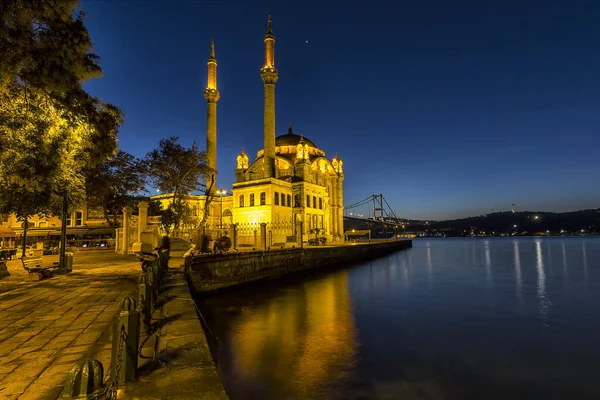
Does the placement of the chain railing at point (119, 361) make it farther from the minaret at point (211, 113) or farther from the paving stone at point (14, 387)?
the minaret at point (211, 113)

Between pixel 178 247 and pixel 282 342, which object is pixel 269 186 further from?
pixel 282 342

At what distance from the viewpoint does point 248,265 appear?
19719 millimetres

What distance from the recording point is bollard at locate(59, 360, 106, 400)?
2514 mm

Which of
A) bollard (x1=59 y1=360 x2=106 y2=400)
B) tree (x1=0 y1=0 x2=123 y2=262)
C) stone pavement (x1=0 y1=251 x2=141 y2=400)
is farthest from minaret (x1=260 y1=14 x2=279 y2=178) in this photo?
bollard (x1=59 y1=360 x2=106 y2=400)

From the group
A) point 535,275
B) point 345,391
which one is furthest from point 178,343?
point 535,275

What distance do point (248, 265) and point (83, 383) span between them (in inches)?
684

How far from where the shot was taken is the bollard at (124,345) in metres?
3.62

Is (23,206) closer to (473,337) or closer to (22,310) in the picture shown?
(22,310)

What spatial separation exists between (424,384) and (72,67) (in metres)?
11.5

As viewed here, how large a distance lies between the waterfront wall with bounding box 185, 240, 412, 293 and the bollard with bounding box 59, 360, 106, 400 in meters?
12.3

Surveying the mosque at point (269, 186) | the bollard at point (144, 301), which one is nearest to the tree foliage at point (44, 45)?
the bollard at point (144, 301)

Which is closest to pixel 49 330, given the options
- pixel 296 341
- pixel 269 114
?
pixel 296 341

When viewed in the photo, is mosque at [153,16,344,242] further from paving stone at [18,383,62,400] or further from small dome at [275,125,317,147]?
paving stone at [18,383,62,400]

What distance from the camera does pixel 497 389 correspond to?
7531 mm
